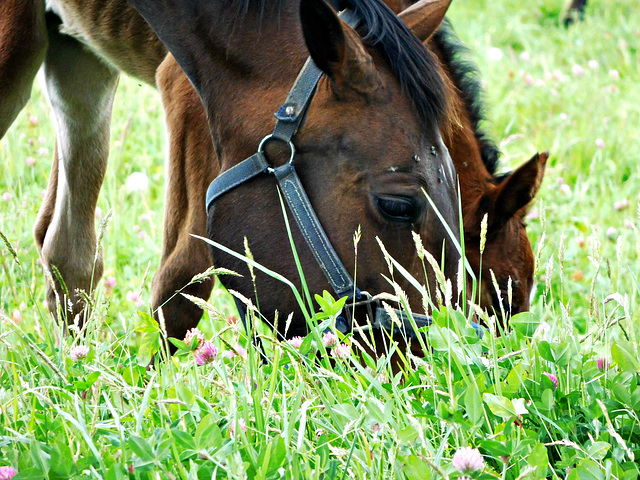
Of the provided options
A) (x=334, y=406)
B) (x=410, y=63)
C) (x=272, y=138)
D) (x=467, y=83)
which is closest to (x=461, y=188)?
(x=467, y=83)

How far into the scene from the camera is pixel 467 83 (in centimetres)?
330

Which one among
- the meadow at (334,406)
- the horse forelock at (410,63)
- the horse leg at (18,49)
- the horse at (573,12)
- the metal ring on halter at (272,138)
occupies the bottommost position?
the meadow at (334,406)

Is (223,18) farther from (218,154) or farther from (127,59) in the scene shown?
(127,59)

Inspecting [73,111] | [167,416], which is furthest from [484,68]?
[167,416]

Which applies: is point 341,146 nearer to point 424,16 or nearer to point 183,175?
point 424,16

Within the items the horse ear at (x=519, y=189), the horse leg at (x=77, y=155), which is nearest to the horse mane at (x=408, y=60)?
the horse ear at (x=519, y=189)

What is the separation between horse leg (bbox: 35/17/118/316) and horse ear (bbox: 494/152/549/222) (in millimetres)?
1736

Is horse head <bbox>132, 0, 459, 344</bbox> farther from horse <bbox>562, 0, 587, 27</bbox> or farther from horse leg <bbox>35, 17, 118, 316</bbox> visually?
horse <bbox>562, 0, 587, 27</bbox>

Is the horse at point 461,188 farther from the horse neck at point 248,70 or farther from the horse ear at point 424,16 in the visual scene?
the horse neck at point 248,70

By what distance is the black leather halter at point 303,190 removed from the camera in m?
2.19

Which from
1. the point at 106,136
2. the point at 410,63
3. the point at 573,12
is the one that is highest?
the point at 410,63

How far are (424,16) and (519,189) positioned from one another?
72cm

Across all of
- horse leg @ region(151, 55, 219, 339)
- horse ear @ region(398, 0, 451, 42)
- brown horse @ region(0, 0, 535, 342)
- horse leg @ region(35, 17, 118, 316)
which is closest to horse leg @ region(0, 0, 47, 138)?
brown horse @ region(0, 0, 535, 342)

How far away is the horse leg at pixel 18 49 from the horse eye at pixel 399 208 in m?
1.41
